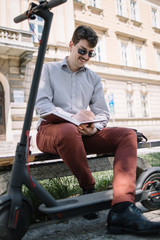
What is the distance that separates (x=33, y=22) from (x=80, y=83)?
402 inches

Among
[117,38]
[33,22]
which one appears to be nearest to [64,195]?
[33,22]

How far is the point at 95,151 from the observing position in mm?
1795

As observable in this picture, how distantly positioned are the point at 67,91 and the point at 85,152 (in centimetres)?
65

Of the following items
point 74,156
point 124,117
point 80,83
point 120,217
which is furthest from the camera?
point 124,117

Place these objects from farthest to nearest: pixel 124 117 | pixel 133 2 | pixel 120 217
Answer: pixel 133 2 → pixel 124 117 → pixel 120 217

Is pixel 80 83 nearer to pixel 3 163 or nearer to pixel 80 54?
pixel 80 54

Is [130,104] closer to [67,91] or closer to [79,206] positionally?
[67,91]

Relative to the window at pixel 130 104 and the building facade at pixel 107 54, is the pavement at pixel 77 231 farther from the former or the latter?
the window at pixel 130 104

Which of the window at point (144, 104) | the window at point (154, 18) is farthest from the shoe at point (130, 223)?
the window at point (154, 18)

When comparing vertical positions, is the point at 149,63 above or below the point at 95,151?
above

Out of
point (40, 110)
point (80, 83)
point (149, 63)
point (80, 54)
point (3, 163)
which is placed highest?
point (149, 63)

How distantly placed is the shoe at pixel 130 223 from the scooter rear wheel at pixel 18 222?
45 centimetres

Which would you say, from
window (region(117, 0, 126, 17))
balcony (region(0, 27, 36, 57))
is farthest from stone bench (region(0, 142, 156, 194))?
window (region(117, 0, 126, 17))

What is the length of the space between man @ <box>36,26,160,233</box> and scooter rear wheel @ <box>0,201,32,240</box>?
381 millimetres
